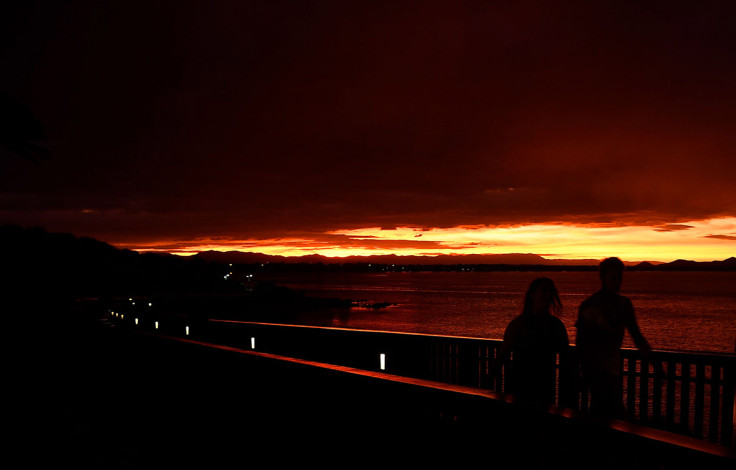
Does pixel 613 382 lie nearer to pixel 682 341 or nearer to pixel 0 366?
pixel 0 366

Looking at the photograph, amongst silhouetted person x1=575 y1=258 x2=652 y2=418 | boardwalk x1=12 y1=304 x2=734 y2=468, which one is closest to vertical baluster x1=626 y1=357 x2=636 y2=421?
silhouetted person x1=575 y1=258 x2=652 y2=418

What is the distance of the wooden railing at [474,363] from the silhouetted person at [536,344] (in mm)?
332

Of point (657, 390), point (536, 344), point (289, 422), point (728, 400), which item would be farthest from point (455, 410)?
point (657, 390)

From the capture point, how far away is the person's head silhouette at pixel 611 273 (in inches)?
221

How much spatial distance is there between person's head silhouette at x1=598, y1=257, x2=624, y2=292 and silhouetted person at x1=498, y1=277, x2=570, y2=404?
0.56 metres

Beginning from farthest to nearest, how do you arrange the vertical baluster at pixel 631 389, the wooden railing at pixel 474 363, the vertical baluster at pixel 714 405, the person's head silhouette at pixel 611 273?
the vertical baluster at pixel 631 389, the wooden railing at pixel 474 363, the vertical baluster at pixel 714 405, the person's head silhouette at pixel 611 273

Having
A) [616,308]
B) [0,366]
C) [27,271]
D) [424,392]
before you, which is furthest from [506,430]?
[27,271]

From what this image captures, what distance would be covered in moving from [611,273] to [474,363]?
333cm

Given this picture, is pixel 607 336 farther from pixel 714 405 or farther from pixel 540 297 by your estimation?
pixel 714 405

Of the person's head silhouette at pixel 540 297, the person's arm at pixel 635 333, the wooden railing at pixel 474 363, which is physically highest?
the person's head silhouette at pixel 540 297

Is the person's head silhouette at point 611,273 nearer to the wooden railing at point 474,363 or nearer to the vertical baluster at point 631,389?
the wooden railing at point 474,363

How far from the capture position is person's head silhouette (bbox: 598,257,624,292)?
5621 millimetres

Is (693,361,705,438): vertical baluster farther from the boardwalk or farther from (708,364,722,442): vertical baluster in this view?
the boardwalk

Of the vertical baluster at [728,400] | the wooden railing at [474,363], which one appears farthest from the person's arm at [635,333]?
the vertical baluster at [728,400]
